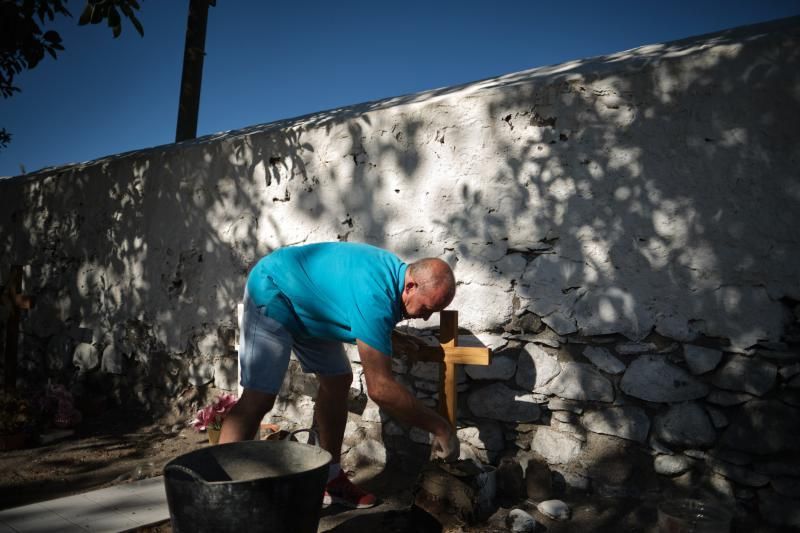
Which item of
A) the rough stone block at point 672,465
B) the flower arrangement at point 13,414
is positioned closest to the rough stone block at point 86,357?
the flower arrangement at point 13,414

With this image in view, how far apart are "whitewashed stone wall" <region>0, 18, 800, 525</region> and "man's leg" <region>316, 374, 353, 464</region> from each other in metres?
0.56

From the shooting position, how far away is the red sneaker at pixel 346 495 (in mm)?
2615

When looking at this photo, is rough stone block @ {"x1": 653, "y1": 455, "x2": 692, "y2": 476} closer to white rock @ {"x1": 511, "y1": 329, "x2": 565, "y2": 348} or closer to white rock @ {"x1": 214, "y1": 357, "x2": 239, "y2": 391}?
white rock @ {"x1": 511, "y1": 329, "x2": 565, "y2": 348}

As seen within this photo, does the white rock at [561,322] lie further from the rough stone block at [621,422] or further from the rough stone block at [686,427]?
the rough stone block at [686,427]

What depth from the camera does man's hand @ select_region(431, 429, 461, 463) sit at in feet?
→ 7.38

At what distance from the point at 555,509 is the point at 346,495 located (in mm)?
984

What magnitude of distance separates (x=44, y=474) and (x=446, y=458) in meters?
2.63

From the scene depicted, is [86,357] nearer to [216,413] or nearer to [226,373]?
[226,373]

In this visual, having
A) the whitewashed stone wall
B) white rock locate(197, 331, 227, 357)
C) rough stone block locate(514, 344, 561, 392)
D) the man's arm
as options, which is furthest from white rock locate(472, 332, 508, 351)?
white rock locate(197, 331, 227, 357)

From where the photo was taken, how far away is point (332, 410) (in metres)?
2.62

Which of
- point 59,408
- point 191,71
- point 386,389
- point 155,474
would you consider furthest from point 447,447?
point 191,71

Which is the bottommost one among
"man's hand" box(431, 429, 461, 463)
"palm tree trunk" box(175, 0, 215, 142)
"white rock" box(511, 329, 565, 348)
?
"man's hand" box(431, 429, 461, 463)

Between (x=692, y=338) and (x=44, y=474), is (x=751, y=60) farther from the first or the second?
(x=44, y=474)

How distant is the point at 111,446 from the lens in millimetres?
3789
